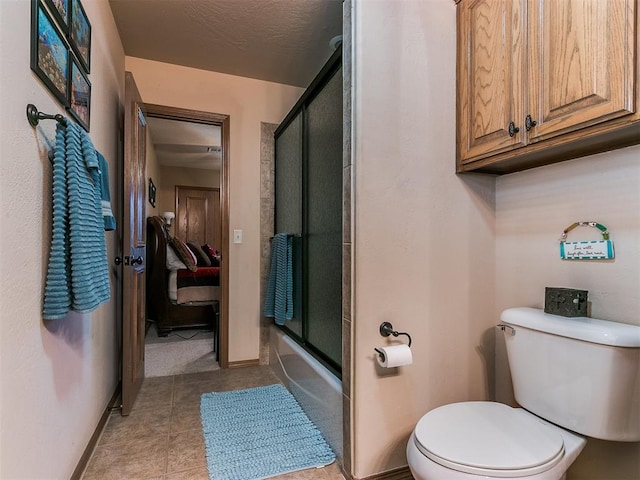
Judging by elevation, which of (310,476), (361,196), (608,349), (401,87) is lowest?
(310,476)

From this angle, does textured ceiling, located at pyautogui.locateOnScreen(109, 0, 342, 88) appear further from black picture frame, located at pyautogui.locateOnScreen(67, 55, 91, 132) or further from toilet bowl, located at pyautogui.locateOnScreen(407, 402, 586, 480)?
toilet bowl, located at pyautogui.locateOnScreen(407, 402, 586, 480)

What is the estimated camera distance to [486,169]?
5.14ft

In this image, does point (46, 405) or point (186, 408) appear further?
point (186, 408)

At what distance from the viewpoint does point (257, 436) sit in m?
1.79

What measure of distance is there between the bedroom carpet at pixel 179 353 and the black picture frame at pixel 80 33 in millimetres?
2173

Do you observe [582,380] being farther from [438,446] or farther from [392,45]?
[392,45]

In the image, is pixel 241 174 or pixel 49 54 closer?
pixel 49 54

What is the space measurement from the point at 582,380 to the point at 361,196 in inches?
39.4

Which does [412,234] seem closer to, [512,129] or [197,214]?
[512,129]

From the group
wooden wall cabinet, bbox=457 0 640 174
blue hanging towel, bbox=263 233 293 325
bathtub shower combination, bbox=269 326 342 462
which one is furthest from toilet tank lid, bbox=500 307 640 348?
blue hanging towel, bbox=263 233 293 325

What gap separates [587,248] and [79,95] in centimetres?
216

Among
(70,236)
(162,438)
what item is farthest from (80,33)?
(162,438)

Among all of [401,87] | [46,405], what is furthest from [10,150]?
[401,87]

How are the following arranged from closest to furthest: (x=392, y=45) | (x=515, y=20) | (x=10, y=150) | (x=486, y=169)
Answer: (x=10, y=150)
(x=515, y=20)
(x=392, y=45)
(x=486, y=169)
